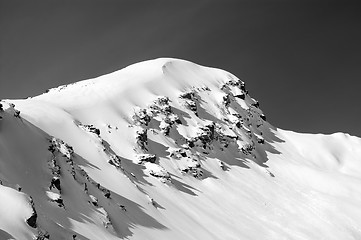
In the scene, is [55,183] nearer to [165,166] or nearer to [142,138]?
[165,166]

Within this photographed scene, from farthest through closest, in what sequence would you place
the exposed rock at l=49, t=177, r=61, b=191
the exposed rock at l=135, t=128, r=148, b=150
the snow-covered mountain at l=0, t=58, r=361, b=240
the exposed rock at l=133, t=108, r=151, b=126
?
the exposed rock at l=133, t=108, r=151, b=126
the exposed rock at l=135, t=128, r=148, b=150
the exposed rock at l=49, t=177, r=61, b=191
the snow-covered mountain at l=0, t=58, r=361, b=240

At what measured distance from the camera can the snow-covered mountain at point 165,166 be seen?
1121 inches

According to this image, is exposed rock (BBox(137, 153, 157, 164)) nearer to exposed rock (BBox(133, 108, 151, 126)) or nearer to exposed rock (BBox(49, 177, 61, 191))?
exposed rock (BBox(133, 108, 151, 126))

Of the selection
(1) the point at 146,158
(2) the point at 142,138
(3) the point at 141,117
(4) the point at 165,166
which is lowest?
(1) the point at 146,158

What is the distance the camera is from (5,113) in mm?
30906

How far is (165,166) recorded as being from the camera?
5681cm

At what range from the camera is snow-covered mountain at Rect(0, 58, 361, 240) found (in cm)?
2847

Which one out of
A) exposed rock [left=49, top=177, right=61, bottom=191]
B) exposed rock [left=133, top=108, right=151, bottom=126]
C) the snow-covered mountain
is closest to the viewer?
the snow-covered mountain

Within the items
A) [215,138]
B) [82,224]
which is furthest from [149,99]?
[82,224]

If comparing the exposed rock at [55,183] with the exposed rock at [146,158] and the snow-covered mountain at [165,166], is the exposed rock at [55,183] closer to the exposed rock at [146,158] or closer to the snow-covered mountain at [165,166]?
the snow-covered mountain at [165,166]

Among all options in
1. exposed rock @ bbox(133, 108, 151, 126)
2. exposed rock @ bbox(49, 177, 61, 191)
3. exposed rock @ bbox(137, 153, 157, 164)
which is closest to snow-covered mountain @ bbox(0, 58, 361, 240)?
exposed rock @ bbox(49, 177, 61, 191)

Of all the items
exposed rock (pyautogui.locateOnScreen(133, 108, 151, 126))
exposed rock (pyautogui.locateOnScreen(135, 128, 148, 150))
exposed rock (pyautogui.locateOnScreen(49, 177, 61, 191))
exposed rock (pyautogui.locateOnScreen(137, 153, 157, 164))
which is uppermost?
exposed rock (pyautogui.locateOnScreen(133, 108, 151, 126))

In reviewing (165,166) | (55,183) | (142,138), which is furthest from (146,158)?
(55,183)

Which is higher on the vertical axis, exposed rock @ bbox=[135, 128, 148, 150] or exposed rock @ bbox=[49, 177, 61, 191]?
exposed rock @ bbox=[135, 128, 148, 150]
